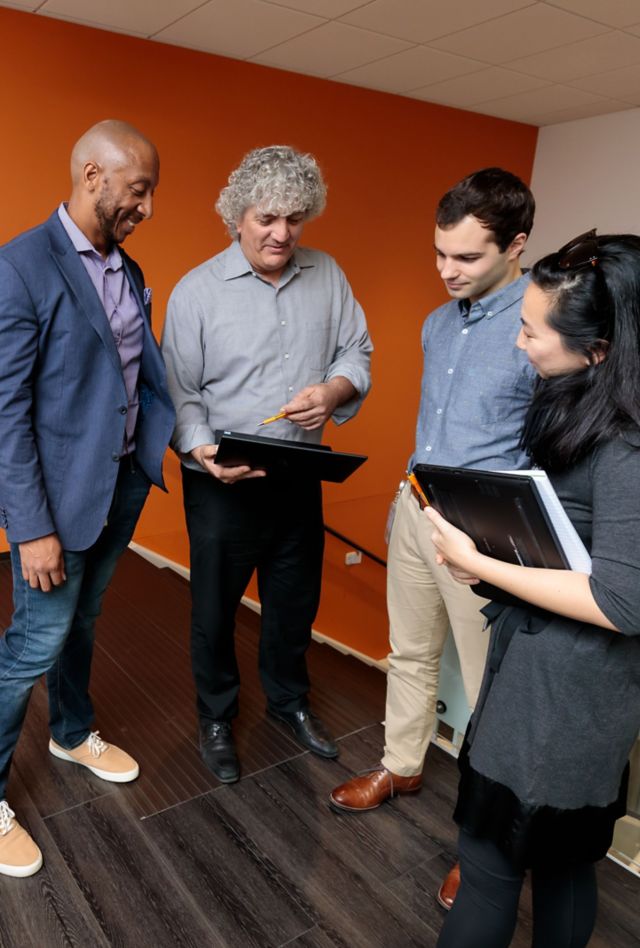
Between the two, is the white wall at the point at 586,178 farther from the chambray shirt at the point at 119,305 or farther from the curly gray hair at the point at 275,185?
the chambray shirt at the point at 119,305

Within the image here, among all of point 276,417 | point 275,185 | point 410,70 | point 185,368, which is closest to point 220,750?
point 276,417

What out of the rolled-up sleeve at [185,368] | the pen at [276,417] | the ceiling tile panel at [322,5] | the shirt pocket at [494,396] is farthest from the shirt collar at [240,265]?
the ceiling tile panel at [322,5]

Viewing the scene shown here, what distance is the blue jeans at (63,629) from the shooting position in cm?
177

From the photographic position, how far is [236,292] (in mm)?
2037

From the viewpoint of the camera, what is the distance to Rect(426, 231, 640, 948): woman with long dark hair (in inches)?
40.9

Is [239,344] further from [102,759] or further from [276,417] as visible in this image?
[102,759]

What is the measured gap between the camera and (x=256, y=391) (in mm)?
2062

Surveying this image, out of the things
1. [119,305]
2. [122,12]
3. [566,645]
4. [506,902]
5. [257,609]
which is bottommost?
[257,609]

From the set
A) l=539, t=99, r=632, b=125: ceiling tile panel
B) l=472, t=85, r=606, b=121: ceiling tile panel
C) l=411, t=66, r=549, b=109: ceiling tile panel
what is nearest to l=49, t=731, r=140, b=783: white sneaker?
l=411, t=66, r=549, b=109: ceiling tile panel

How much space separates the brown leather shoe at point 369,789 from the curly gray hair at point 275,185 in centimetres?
162

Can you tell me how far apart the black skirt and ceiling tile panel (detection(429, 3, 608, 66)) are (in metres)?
3.58

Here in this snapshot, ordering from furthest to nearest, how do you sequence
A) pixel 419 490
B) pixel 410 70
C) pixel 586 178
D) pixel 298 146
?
1. pixel 586 178
2. pixel 298 146
3. pixel 410 70
4. pixel 419 490

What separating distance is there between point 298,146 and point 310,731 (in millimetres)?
3827

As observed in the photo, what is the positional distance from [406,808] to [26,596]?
124cm
